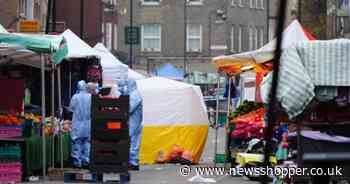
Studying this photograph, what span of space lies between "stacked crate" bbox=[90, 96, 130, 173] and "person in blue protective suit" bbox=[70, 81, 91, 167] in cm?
176

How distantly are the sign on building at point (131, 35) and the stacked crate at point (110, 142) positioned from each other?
44.9 metres

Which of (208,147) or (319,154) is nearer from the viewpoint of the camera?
(319,154)

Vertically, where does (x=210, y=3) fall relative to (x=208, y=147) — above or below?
above

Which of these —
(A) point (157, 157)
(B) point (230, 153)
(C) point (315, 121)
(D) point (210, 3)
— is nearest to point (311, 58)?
(C) point (315, 121)

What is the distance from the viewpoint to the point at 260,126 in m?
19.0

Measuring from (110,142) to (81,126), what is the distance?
7.02ft

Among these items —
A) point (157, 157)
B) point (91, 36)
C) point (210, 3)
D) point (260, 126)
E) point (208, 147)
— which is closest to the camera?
point (260, 126)

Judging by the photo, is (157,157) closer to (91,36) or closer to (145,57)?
(91,36)

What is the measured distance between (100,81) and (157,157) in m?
2.61

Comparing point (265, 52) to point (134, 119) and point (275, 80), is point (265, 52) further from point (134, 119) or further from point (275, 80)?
point (275, 80)

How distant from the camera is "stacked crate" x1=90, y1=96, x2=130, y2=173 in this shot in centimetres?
1631

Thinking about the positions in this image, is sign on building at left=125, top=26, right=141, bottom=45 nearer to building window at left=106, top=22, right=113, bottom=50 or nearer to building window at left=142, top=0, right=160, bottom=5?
building window at left=106, top=22, right=113, bottom=50

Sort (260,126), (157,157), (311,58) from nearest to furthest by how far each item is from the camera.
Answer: (311,58) < (260,126) < (157,157)
